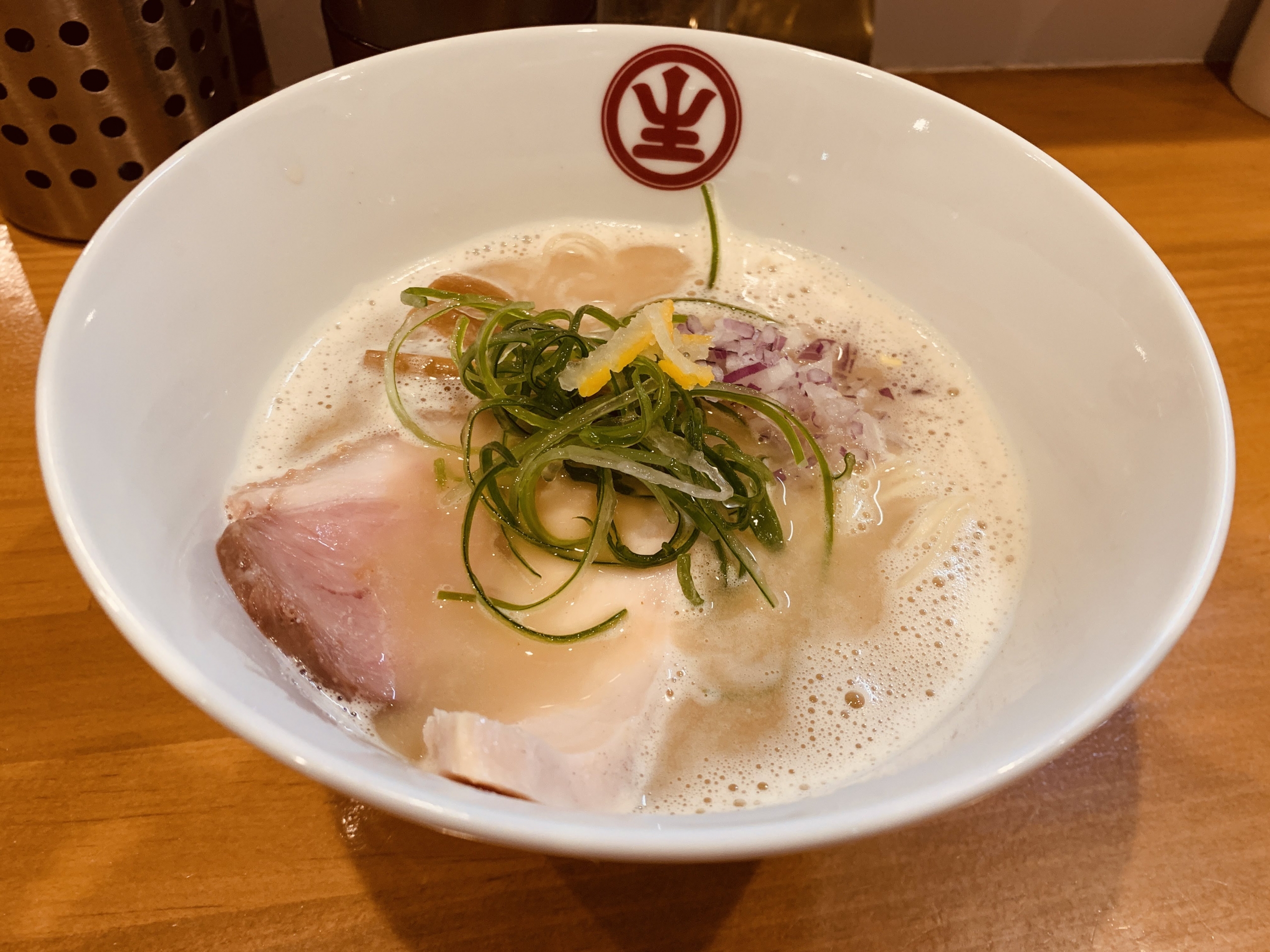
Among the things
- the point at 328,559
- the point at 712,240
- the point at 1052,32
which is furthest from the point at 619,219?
the point at 1052,32

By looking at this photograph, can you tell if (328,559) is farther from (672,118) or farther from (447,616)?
(672,118)

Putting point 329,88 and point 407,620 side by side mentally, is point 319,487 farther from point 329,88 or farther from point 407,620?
point 329,88

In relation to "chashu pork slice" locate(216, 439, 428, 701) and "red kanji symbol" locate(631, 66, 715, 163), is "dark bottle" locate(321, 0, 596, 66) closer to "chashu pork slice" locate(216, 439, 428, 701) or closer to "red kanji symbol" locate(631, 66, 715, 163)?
"red kanji symbol" locate(631, 66, 715, 163)

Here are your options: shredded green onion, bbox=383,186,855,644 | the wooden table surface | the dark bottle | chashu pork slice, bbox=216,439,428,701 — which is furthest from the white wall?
chashu pork slice, bbox=216,439,428,701

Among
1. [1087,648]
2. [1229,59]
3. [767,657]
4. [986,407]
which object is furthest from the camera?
[1229,59]

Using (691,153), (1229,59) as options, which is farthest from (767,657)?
(1229,59)

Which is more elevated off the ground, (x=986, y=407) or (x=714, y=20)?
(x=714, y=20)
